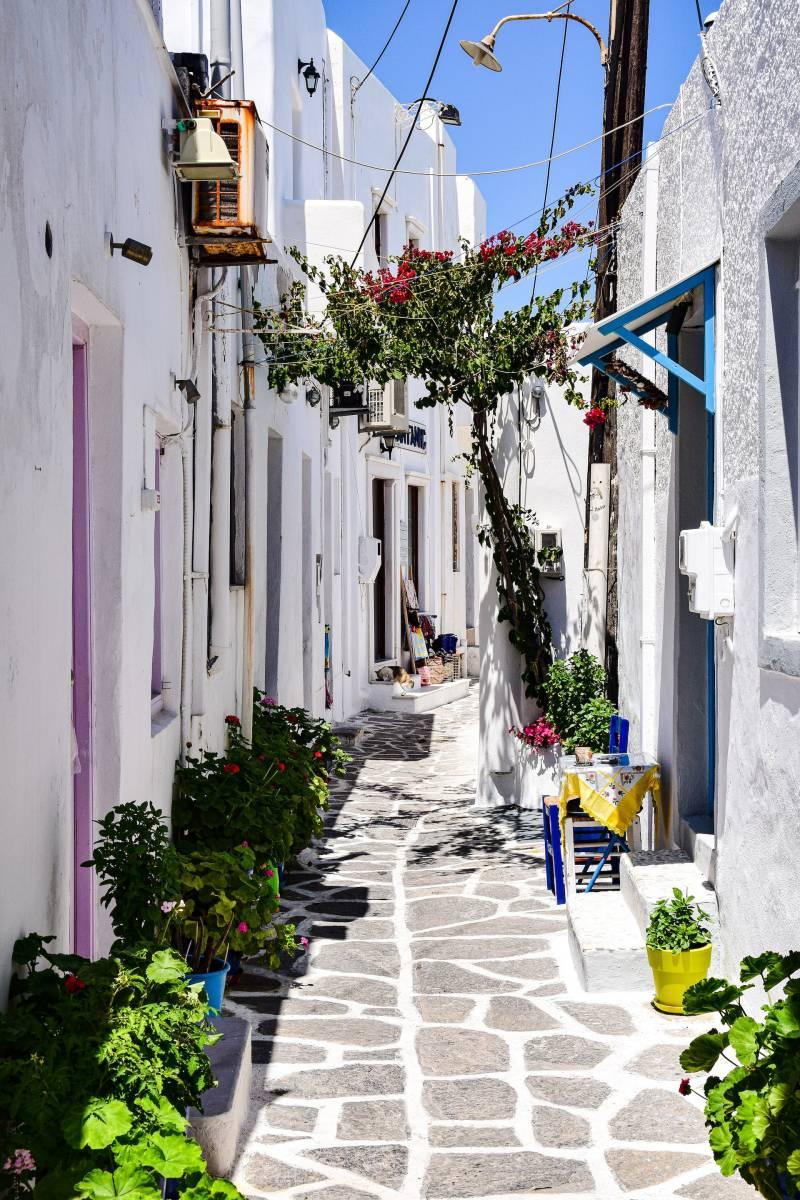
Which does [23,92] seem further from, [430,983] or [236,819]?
[430,983]

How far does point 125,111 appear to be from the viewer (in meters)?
5.12

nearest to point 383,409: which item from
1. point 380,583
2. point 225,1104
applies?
point 380,583

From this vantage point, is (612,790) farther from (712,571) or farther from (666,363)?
(666,363)

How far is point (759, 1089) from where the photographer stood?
3.19m

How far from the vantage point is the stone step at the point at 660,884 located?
6011 mm

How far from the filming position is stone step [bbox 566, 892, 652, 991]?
20.2 ft

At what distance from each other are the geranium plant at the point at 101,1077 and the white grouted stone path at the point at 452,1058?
1.24 m

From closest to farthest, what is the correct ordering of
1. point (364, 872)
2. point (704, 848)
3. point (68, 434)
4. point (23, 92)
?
point (23, 92) → point (68, 434) → point (704, 848) → point (364, 872)

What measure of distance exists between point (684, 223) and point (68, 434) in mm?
4195

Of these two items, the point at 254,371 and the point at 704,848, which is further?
the point at 254,371

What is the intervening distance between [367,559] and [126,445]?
514 inches

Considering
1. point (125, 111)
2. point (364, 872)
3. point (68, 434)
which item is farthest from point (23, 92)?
point (364, 872)

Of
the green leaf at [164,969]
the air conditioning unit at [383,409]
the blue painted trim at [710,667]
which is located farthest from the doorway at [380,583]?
the green leaf at [164,969]

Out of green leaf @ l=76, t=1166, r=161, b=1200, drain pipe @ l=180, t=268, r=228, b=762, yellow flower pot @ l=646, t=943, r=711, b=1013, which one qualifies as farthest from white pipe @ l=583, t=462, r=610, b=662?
green leaf @ l=76, t=1166, r=161, b=1200
